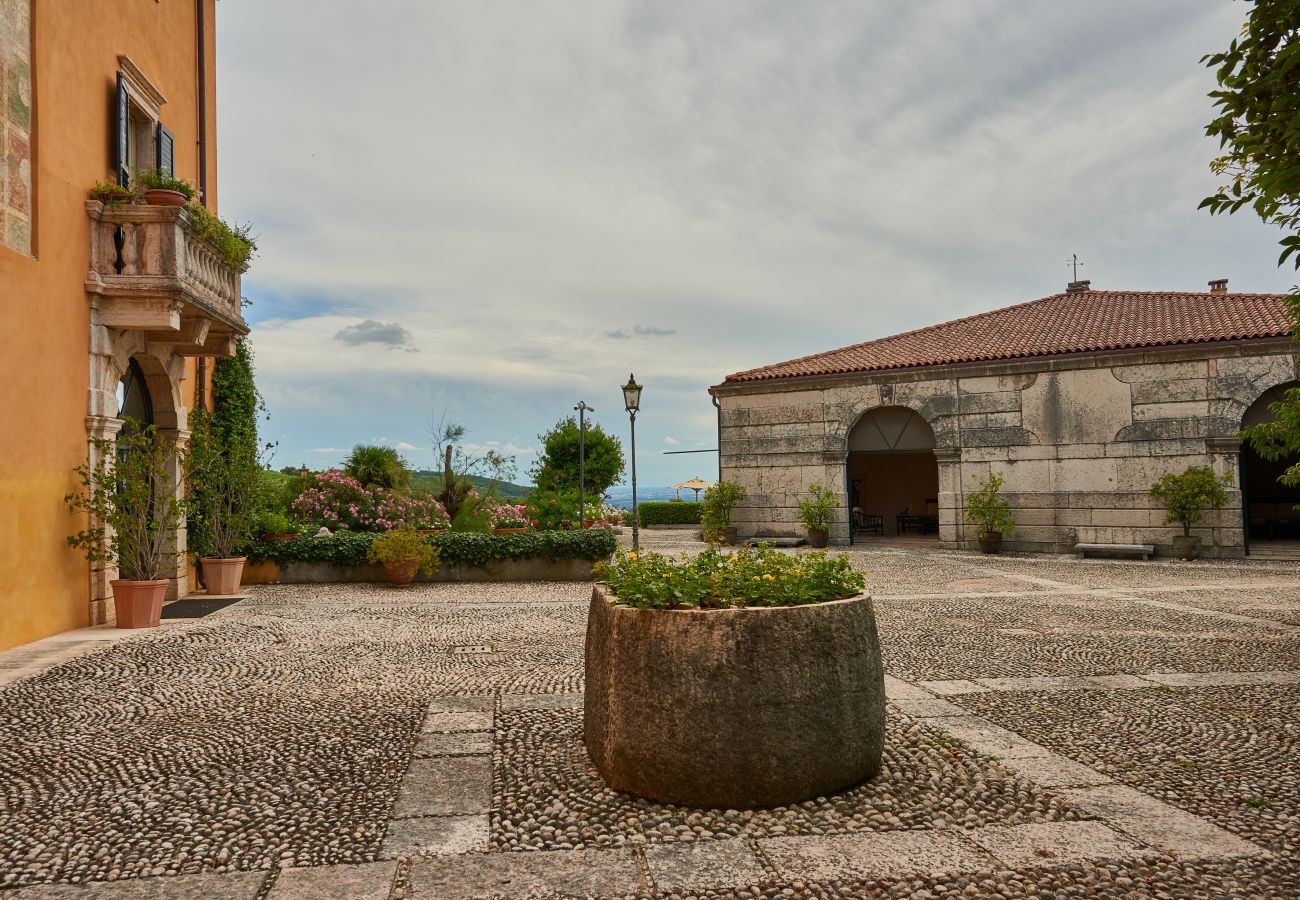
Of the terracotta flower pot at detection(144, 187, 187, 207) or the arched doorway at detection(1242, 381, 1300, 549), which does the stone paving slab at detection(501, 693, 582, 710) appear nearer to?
the terracotta flower pot at detection(144, 187, 187, 207)

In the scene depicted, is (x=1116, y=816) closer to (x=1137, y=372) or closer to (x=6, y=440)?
(x=6, y=440)

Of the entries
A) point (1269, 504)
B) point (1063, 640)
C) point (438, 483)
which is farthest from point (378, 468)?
point (1269, 504)

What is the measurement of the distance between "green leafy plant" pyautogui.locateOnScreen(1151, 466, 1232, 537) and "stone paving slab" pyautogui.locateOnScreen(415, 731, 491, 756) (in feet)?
50.5

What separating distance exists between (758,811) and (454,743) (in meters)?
1.85

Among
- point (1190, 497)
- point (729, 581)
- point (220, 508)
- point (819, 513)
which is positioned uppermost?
point (220, 508)

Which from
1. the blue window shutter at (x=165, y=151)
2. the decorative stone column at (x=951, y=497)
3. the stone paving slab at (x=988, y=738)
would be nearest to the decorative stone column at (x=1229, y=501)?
the decorative stone column at (x=951, y=497)

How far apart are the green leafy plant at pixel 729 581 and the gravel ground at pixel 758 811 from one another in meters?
0.88

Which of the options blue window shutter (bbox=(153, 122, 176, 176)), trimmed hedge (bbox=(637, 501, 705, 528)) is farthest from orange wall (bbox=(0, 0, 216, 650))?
trimmed hedge (bbox=(637, 501, 705, 528))

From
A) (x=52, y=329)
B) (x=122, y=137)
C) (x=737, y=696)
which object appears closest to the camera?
(x=737, y=696)

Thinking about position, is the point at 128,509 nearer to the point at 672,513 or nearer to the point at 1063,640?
the point at 1063,640

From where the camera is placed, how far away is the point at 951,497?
1788cm

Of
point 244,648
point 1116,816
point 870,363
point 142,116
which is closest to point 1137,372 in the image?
point 870,363

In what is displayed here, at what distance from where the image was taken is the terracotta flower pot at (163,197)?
912 cm

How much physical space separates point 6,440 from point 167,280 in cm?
241
